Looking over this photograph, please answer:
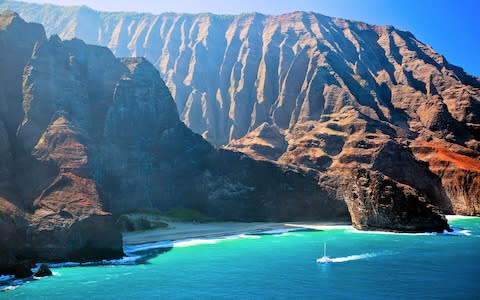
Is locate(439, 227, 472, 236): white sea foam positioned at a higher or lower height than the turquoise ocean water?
higher

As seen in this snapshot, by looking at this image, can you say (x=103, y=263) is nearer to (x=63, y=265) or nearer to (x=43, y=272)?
(x=63, y=265)

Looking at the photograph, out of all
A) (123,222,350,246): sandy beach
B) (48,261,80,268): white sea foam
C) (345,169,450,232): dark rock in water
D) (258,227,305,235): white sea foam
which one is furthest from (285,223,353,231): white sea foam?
(48,261,80,268): white sea foam

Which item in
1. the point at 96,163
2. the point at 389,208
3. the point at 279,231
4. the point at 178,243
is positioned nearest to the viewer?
the point at 178,243

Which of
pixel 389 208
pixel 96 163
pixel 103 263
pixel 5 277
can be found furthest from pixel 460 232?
pixel 5 277

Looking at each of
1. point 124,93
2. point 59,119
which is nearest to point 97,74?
point 124,93

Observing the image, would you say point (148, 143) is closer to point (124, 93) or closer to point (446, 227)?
point (124, 93)

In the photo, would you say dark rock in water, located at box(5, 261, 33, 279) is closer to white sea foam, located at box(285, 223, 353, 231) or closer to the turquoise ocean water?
the turquoise ocean water
